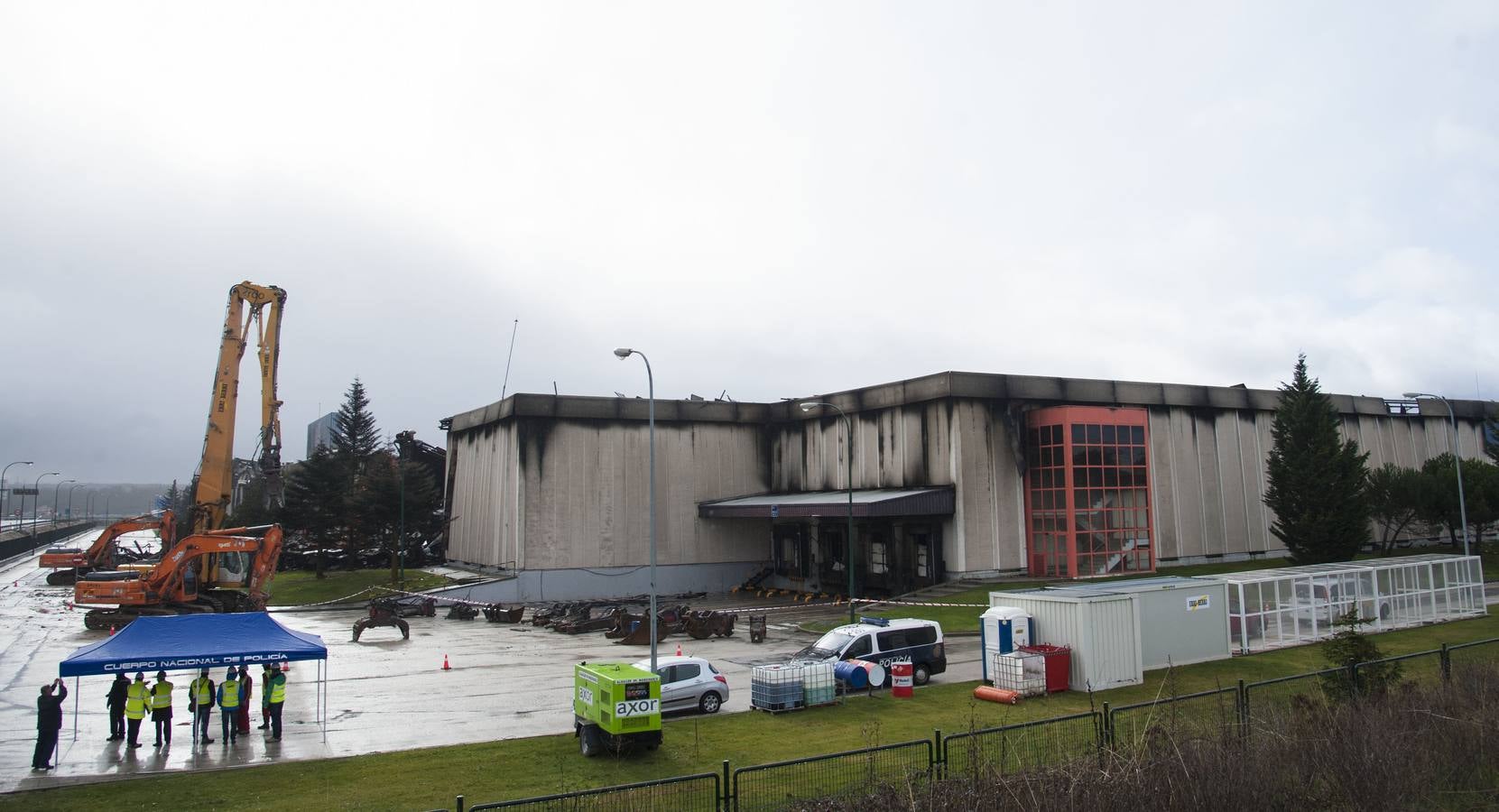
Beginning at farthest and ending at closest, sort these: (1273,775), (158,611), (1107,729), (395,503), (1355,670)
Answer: (395,503)
(158,611)
(1355,670)
(1107,729)
(1273,775)

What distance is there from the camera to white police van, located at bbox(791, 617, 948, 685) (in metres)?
24.7

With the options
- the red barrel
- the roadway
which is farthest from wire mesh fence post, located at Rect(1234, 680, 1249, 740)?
the roadway

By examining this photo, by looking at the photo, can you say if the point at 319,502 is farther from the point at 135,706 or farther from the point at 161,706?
the point at 161,706

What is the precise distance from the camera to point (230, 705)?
62.9 feet

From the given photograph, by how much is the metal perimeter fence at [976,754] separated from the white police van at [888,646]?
308 inches

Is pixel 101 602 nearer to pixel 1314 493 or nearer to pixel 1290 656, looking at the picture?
pixel 1290 656

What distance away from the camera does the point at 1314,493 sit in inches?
1804

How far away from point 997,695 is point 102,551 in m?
54.0

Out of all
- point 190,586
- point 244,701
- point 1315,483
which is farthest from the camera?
point 1315,483

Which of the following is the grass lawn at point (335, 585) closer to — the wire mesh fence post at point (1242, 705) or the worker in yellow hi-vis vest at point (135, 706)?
the worker in yellow hi-vis vest at point (135, 706)

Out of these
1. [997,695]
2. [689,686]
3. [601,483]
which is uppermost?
[601,483]

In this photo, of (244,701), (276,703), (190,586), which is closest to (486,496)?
(190,586)

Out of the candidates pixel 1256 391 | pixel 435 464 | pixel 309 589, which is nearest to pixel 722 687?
pixel 309 589

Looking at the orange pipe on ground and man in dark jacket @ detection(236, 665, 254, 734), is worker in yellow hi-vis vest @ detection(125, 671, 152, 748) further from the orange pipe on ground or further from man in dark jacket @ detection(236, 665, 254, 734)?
the orange pipe on ground
